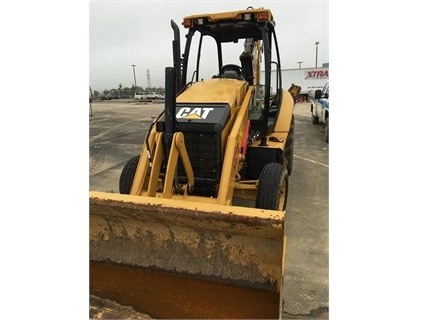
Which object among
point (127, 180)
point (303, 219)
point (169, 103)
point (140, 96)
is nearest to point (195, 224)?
point (169, 103)

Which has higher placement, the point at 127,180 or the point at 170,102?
the point at 170,102

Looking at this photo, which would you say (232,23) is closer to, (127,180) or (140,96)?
(127,180)

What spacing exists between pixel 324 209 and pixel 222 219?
2.65 m

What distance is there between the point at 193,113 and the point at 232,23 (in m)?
1.44

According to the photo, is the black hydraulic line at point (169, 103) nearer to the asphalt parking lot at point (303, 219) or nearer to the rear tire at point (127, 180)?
the rear tire at point (127, 180)

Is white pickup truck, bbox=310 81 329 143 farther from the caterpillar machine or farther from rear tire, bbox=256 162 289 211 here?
rear tire, bbox=256 162 289 211

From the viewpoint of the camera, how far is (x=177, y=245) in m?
2.67

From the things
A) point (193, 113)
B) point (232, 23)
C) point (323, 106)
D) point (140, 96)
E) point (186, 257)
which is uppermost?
point (140, 96)

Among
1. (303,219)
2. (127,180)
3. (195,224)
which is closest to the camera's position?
(195,224)

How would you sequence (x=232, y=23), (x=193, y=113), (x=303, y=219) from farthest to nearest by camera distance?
1. (x=303, y=219)
2. (x=232, y=23)
3. (x=193, y=113)

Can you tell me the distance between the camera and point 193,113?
338cm

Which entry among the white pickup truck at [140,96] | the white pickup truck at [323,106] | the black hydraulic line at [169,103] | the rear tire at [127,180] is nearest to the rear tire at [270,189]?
the black hydraulic line at [169,103]

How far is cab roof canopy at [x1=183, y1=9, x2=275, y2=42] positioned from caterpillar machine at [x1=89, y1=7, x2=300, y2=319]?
0.02 metres

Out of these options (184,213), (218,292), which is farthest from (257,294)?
(184,213)
